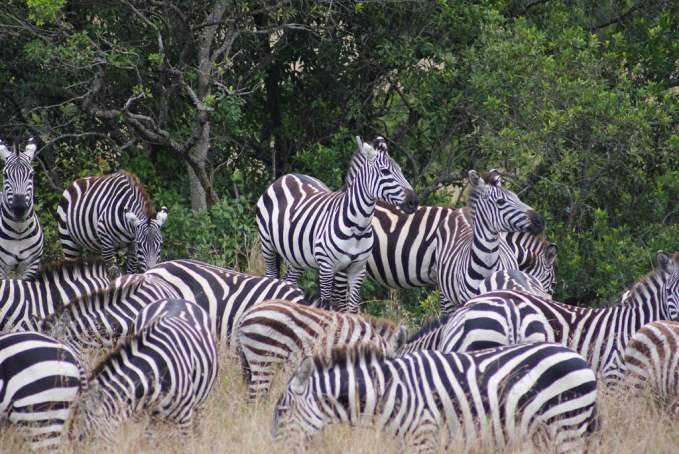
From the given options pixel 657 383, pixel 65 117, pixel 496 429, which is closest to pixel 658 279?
pixel 657 383

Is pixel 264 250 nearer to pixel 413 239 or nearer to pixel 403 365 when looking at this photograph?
pixel 413 239

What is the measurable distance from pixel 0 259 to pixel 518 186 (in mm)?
6117

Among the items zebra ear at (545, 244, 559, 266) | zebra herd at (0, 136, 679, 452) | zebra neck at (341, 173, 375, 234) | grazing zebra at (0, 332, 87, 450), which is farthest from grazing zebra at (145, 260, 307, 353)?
zebra ear at (545, 244, 559, 266)

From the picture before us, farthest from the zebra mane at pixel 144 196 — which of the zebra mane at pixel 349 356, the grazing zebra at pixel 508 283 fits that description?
the zebra mane at pixel 349 356

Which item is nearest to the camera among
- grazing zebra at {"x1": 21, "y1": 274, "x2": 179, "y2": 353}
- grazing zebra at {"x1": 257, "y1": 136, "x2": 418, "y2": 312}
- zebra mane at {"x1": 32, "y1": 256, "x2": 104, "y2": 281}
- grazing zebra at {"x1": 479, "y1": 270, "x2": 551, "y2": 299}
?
grazing zebra at {"x1": 21, "y1": 274, "x2": 179, "y2": 353}

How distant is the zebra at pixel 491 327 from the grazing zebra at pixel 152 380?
1.44m

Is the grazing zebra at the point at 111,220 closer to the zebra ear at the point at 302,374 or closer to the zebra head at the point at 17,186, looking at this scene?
the zebra head at the point at 17,186

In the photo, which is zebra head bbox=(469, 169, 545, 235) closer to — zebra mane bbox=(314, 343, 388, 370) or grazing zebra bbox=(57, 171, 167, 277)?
grazing zebra bbox=(57, 171, 167, 277)

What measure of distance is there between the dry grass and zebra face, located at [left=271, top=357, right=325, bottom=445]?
12 centimetres

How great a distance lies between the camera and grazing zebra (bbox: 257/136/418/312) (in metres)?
10.9

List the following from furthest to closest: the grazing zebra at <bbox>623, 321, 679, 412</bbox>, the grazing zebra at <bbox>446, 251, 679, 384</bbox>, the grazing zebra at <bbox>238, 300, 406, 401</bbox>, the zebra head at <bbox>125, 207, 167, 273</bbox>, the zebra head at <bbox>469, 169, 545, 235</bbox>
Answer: the zebra head at <bbox>125, 207, 167, 273</bbox> → the zebra head at <bbox>469, 169, 545, 235</bbox> → the grazing zebra at <bbox>446, 251, 679, 384</bbox> → the grazing zebra at <bbox>238, 300, 406, 401</bbox> → the grazing zebra at <bbox>623, 321, 679, 412</bbox>

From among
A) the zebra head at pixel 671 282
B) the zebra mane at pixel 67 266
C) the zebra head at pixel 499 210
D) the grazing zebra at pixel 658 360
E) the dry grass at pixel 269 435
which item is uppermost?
the zebra head at pixel 499 210

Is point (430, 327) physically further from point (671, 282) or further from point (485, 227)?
point (485, 227)

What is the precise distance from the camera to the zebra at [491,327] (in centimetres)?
738
